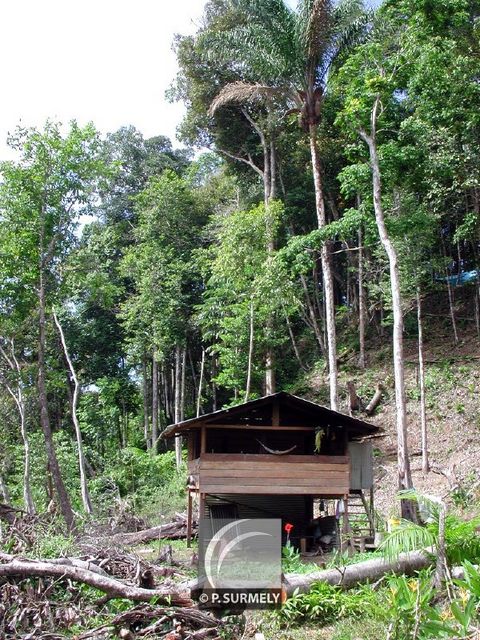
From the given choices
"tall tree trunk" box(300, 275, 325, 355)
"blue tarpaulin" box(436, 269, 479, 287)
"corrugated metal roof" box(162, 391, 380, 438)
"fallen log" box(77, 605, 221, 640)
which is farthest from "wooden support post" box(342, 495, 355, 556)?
"blue tarpaulin" box(436, 269, 479, 287)

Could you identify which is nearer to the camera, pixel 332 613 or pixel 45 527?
pixel 332 613

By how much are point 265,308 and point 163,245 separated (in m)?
8.50

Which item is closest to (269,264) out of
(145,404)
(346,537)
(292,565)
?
(145,404)

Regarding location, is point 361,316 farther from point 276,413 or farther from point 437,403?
point 276,413

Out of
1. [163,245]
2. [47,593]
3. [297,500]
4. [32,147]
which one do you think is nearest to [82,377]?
[163,245]

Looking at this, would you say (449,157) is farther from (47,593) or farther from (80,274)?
(47,593)

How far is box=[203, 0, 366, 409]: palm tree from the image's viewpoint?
675 inches

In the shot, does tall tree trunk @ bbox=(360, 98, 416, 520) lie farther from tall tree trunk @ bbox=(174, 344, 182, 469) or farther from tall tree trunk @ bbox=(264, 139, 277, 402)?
tall tree trunk @ bbox=(174, 344, 182, 469)

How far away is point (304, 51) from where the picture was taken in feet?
56.0

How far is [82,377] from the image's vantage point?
30.7 metres

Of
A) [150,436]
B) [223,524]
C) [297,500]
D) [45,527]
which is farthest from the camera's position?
[150,436]

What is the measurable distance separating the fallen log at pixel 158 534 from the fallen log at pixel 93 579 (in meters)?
7.04

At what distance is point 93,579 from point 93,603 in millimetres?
277

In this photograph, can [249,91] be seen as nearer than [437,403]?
Yes
